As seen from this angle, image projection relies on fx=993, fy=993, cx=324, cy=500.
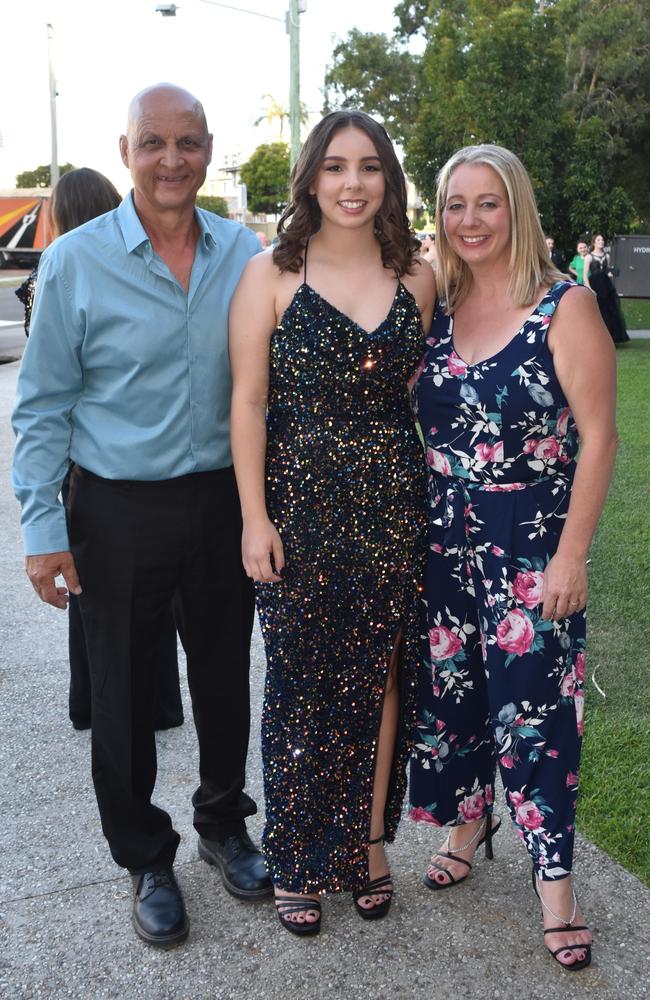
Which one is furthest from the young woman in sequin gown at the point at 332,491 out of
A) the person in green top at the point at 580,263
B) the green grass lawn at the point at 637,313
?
the green grass lawn at the point at 637,313

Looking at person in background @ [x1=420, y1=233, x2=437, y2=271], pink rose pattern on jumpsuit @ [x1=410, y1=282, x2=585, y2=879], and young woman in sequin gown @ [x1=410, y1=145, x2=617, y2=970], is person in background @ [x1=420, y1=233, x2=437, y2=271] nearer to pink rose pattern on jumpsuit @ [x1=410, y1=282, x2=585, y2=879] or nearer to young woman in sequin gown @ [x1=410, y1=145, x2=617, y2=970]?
young woman in sequin gown @ [x1=410, y1=145, x2=617, y2=970]

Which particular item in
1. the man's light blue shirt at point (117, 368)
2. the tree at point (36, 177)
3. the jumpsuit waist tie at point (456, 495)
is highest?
the man's light blue shirt at point (117, 368)

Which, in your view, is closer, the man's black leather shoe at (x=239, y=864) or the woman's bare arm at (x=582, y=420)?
the woman's bare arm at (x=582, y=420)

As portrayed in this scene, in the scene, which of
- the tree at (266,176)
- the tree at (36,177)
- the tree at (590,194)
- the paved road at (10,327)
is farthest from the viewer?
the tree at (266,176)

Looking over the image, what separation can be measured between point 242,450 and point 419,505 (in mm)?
493

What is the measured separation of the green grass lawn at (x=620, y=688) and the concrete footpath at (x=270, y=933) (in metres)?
0.18

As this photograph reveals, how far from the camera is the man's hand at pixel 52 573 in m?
2.55

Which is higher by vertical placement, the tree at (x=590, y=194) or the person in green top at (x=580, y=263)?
the tree at (x=590, y=194)

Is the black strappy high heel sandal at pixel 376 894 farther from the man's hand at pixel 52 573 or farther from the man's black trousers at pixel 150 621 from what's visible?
the man's hand at pixel 52 573

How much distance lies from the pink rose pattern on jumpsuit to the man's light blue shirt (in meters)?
0.59

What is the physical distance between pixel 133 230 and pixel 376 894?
1887 mm

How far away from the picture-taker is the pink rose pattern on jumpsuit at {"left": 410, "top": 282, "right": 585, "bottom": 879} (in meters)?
2.48

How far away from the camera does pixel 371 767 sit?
8.93 ft

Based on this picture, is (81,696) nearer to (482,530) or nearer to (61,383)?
(61,383)
